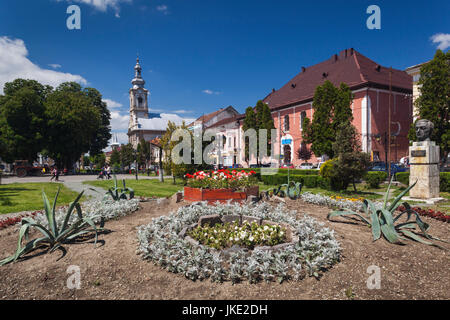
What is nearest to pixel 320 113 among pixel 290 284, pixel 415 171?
pixel 415 171

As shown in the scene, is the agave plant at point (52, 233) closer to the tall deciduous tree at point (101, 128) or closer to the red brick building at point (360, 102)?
the red brick building at point (360, 102)

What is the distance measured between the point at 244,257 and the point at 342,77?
117ft

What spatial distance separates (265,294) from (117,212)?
411cm

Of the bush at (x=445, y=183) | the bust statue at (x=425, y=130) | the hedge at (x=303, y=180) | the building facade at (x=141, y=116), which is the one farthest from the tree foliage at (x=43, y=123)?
the building facade at (x=141, y=116)

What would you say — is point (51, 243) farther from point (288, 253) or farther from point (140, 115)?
point (140, 115)

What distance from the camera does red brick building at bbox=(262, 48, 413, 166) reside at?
30.2 metres

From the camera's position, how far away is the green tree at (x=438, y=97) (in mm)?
21125

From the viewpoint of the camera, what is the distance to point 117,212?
6.12 metres

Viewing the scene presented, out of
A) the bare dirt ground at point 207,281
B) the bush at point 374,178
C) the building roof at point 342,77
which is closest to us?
the bare dirt ground at point 207,281

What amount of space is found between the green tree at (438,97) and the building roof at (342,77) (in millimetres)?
8096

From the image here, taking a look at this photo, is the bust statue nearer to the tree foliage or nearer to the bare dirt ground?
the bare dirt ground

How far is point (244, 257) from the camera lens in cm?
363

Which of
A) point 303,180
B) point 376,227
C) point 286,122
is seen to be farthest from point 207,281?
point 286,122
